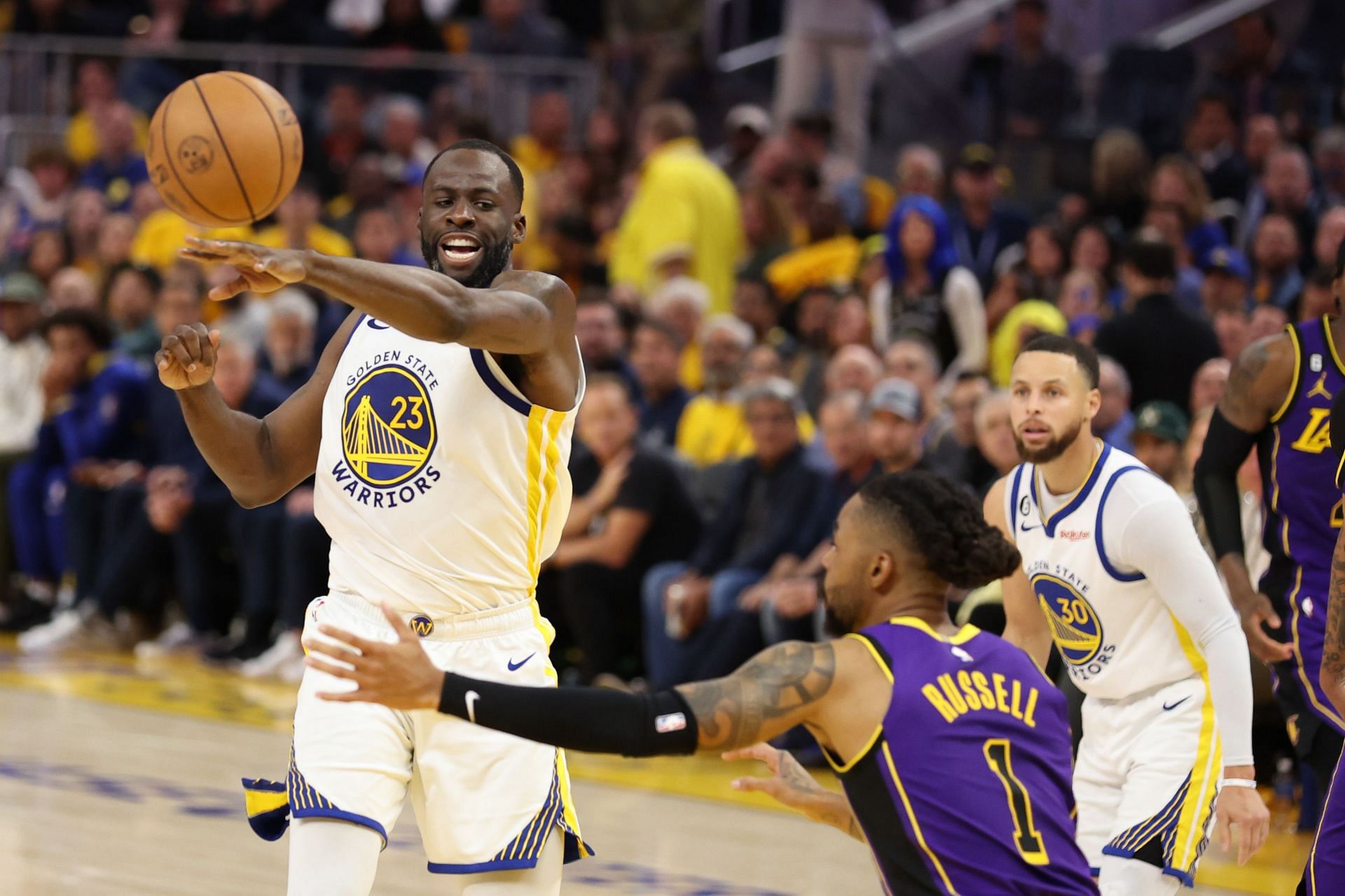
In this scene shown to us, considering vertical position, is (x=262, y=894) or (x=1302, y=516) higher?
(x=1302, y=516)

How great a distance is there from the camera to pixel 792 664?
3.36 metres

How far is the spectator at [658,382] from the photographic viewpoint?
10305 mm

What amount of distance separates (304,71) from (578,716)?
43.5ft

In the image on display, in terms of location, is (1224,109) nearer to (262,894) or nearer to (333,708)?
(262,894)

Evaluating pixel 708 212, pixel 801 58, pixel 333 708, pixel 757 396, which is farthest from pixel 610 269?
pixel 333 708

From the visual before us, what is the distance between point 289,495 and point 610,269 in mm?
2939

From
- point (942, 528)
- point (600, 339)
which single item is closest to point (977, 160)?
point (600, 339)

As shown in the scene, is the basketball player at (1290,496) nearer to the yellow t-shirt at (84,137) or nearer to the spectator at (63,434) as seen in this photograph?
the spectator at (63,434)

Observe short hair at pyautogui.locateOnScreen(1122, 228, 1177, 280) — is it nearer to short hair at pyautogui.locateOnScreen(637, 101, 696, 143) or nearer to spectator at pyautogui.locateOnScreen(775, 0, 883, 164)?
short hair at pyautogui.locateOnScreen(637, 101, 696, 143)

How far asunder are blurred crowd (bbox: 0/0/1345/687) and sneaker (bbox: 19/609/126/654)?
21 mm

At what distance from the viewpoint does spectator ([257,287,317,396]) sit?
36.5 ft

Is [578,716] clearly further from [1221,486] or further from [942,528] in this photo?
[1221,486]

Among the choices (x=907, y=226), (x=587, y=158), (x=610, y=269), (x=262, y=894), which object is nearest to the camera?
(x=262, y=894)

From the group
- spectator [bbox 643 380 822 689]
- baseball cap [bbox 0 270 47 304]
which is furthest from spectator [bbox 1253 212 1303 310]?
baseball cap [bbox 0 270 47 304]
